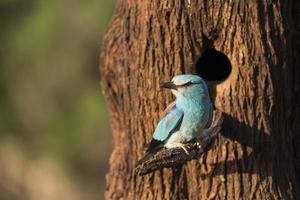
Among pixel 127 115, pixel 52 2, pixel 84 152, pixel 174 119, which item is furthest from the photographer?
pixel 84 152

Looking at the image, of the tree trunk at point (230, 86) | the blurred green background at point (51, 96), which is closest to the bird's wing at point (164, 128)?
the tree trunk at point (230, 86)

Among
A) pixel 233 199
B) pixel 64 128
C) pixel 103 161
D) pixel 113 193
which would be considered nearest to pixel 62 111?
pixel 64 128

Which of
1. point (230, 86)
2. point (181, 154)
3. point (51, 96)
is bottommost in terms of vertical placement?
point (181, 154)

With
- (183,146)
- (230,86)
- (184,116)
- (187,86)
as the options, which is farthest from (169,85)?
(230,86)

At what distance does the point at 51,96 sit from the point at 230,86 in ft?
28.9

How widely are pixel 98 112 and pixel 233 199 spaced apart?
8.43 metres

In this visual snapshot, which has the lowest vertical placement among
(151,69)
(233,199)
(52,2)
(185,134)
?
(233,199)

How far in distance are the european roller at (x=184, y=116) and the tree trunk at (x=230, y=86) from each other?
0.26 m

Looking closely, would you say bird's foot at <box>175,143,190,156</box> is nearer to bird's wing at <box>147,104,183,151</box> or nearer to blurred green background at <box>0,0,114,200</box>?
bird's wing at <box>147,104,183,151</box>

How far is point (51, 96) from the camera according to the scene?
15.5 metres

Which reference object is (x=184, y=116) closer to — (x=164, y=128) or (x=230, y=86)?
(x=164, y=128)

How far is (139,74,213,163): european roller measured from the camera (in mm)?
6719

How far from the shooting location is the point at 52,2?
48.4 feet

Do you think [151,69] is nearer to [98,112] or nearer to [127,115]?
[127,115]
